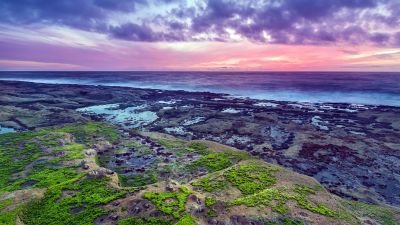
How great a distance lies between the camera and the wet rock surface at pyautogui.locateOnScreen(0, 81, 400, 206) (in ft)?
70.0

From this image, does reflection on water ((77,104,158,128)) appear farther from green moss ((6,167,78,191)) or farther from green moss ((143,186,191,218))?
green moss ((143,186,191,218))

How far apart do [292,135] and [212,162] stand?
17257mm

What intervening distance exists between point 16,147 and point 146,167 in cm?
1234

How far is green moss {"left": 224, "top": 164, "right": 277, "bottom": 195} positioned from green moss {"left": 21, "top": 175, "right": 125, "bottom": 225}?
23.5 feet

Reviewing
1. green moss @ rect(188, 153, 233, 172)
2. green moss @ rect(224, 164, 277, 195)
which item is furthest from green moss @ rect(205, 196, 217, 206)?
green moss @ rect(188, 153, 233, 172)

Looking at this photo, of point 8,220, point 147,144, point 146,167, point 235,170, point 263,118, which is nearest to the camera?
point 8,220

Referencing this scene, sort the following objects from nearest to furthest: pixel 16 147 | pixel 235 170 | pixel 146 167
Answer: pixel 235 170
pixel 146 167
pixel 16 147

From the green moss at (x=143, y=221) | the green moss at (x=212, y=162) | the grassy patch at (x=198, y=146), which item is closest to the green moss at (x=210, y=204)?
the green moss at (x=143, y=221)

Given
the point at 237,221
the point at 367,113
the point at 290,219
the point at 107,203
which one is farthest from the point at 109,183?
the point at 367,113

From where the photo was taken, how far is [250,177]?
17.0 m

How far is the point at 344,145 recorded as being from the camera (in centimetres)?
2902

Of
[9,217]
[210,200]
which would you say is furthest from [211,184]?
[9,217]

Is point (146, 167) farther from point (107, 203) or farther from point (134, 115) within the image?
point (134, 115)

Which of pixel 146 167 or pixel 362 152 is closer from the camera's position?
pixel 146 167
